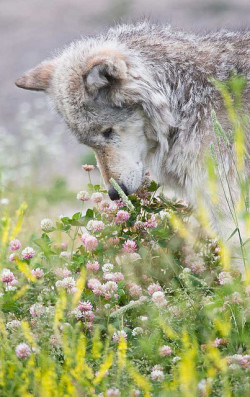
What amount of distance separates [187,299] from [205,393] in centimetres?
83

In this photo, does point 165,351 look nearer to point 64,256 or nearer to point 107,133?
point 64,256

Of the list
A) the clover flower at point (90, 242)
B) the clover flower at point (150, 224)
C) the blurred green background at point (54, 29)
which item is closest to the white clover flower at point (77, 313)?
the clover flower at point (90, 242)

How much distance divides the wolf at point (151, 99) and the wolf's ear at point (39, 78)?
0.15m

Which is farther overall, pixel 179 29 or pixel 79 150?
pixel 79 150

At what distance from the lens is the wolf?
429 centimetres

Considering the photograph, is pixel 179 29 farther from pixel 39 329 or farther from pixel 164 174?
pixel 39 329

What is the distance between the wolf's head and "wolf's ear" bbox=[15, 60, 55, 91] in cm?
16

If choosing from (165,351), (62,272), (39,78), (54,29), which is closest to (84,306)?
(62,272)

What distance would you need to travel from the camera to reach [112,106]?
4.55 m

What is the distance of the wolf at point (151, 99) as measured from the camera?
429cm

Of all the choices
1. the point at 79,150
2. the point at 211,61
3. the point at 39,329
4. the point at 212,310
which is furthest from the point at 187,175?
the point at 79,150

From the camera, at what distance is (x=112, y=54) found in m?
4.37

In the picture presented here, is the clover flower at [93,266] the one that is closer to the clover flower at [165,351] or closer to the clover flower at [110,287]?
the clover flower at [110,287]

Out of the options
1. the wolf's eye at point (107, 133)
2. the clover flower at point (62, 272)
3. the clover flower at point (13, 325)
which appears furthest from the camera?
the wolf's eye at point (107, 133)
